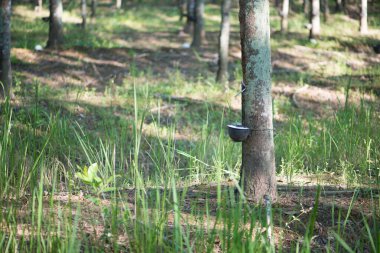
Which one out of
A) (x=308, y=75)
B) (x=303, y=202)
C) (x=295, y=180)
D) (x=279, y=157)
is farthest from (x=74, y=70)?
(x=303, y=202)

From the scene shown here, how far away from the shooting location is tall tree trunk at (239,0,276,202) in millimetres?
3758

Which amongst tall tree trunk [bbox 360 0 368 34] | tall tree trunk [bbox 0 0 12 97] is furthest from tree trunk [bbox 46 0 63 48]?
tall tree trunk [bbox 360 0 368 34]

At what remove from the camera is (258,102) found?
148 inches

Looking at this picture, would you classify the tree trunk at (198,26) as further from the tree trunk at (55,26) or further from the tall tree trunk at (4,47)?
the tall tree trunk at (4,47)

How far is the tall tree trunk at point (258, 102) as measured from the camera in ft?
12.3

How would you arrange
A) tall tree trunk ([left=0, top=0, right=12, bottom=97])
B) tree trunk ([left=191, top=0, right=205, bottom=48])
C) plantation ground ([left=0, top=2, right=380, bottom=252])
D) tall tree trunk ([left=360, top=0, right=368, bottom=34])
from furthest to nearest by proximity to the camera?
tall tree trunk ([left=360, top=0, right=368, bottom=34]), tree trunk ([left=191, top=0, right=205, bottom=48]), tall tree trunk ([left=0, top=0, right=12, bottom=97]), plantation ground ([left=0, top=2, right=380, bottom=252])

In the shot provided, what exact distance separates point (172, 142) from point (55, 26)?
34.5 feet

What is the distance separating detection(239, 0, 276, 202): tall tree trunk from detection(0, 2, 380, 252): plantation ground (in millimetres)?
216

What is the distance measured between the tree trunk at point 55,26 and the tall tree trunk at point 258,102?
1059cm

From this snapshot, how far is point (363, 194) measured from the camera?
3.97 meters

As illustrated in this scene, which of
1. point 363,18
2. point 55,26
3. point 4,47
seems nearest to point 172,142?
point 4,47

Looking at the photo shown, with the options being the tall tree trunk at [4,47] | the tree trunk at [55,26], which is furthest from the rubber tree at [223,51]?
the tree trunk at [55,26]

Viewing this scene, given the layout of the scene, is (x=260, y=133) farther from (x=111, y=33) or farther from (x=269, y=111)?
(x=111, y=33)

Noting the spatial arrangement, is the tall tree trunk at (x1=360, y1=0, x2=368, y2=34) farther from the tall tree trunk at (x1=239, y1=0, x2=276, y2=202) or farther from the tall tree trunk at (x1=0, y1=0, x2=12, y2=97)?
the tall tree trunk at (x1=239, y1=0, x2=276, y2=202)
